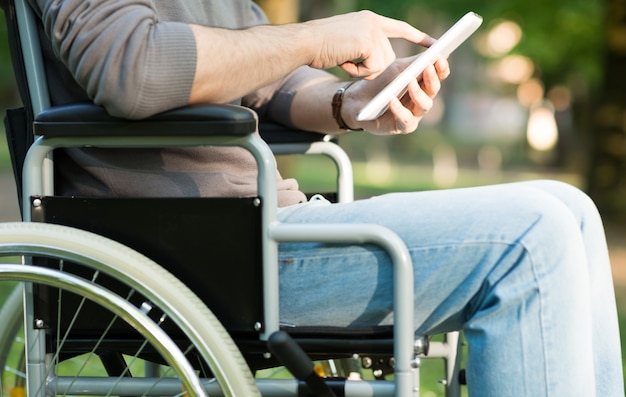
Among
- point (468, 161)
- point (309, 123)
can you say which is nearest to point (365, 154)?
point (468, 161)

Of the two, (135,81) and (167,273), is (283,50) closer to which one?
(135,81)

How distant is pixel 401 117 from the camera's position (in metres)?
2.00

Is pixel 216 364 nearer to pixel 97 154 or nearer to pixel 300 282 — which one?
pixel 300 282

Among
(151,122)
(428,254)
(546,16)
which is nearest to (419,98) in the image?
(428,254)

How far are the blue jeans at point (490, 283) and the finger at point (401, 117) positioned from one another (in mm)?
288

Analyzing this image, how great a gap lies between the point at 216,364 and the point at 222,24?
32.4 inches

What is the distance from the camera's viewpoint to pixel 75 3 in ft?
5.17

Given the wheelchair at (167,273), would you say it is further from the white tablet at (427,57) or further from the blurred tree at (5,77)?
the blurred tree at (5,77)

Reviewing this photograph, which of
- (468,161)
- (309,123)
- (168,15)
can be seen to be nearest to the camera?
(168,15)

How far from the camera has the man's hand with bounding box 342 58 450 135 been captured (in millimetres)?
1968

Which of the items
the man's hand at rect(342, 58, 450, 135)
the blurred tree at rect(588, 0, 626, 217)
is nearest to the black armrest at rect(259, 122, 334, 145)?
the man's hand at rect(342, 58, 450, 135)

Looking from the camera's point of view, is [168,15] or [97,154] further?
[168,15]

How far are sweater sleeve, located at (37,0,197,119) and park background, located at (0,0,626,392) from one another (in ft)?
12.1

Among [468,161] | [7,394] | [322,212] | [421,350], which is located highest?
[322,212]
